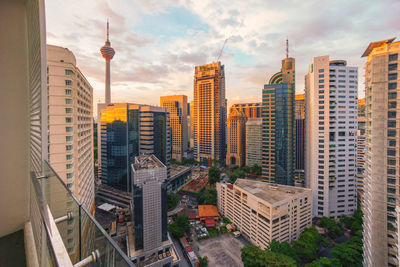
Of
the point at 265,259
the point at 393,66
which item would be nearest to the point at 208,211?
the point at 265,259

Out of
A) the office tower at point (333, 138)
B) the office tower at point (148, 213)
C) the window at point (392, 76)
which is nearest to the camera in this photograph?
the window at point (392, 76)

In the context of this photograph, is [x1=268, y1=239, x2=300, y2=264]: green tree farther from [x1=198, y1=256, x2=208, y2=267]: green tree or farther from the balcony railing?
the balcony railing

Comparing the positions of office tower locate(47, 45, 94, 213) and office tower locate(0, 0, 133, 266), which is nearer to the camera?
office tower locate(0, 0, 133, 266)

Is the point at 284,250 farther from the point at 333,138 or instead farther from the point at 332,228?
the point at 333,138

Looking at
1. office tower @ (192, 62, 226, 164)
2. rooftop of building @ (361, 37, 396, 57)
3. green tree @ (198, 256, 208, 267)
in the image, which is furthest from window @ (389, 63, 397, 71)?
office tower @ (192, 62, 226, 164)

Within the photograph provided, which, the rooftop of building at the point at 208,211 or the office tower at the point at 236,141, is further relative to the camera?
the office tower at the point at 236,141

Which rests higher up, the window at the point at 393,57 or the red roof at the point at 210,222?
the window at the point at 393,57

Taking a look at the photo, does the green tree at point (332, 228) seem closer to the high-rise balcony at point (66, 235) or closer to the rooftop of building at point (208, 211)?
the rooftop of building at point (208, 211)

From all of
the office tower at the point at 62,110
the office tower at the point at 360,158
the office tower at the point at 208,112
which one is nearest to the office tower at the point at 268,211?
the office tower at the point at 360,158
